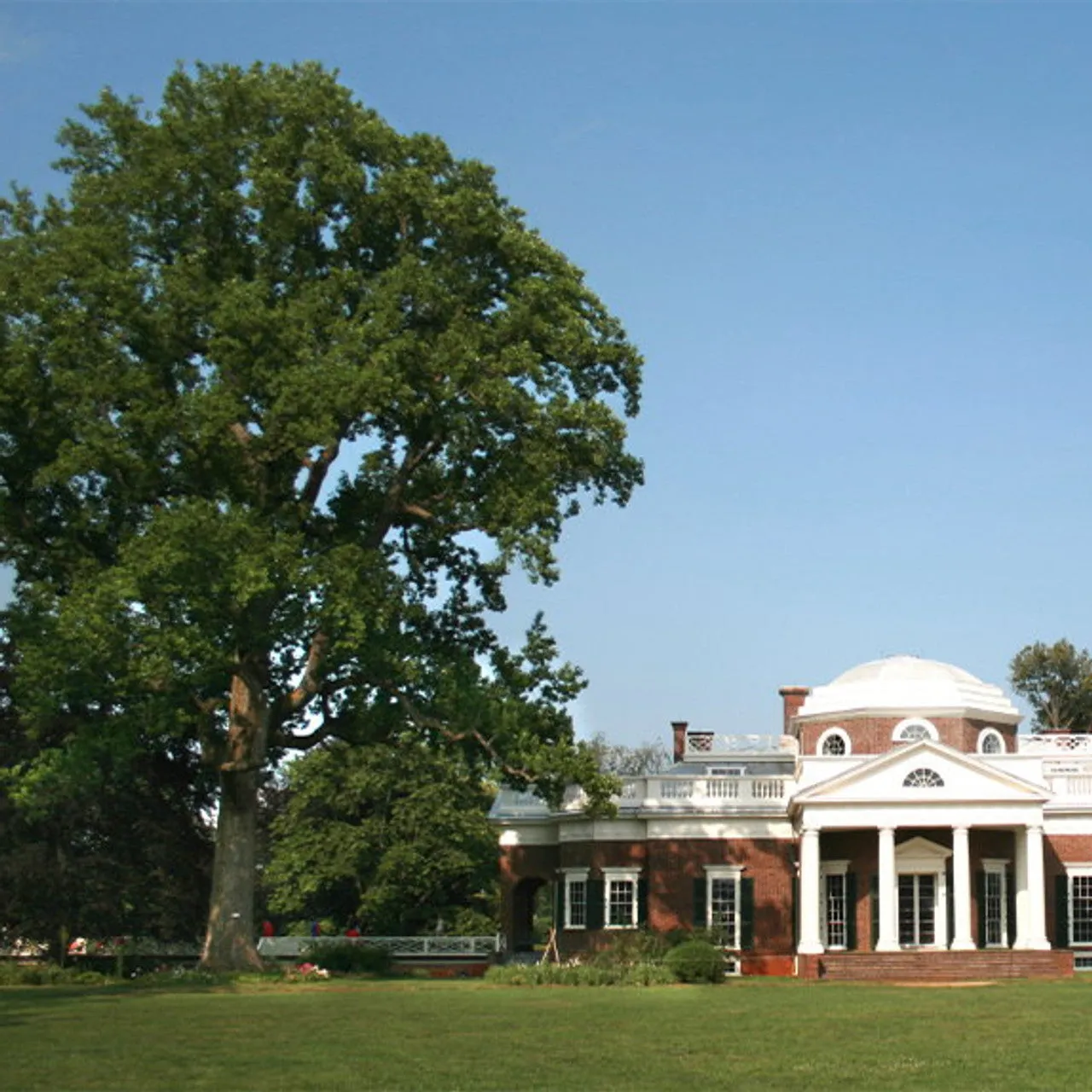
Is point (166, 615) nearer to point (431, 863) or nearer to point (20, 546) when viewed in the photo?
point (20, 546)

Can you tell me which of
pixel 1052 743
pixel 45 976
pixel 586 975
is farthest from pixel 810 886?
pixel 45 976

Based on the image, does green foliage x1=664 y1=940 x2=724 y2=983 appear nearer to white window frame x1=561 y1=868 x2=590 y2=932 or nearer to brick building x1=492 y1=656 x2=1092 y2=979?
brick building x1=492 y1=656 x2=1092 y2=979

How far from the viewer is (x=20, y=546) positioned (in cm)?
3547

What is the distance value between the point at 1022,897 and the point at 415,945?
16242 mm

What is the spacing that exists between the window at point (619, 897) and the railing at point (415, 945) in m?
3.34

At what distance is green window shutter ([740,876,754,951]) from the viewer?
4475 cm

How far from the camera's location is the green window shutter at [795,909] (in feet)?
147

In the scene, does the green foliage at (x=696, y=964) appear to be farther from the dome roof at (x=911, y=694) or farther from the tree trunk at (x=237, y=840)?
the dome roof at (x=911, y=694)

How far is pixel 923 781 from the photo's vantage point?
42.6 m

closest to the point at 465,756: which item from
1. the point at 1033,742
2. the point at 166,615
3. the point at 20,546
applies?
the point at 166,615

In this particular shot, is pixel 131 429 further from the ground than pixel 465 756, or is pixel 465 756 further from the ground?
pixel 131 429

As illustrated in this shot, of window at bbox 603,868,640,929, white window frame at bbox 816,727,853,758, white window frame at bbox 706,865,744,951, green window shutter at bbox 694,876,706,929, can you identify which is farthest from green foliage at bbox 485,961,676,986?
white window frame at bbox 816,727,853,758

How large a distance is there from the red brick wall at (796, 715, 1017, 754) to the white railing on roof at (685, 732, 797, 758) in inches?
111

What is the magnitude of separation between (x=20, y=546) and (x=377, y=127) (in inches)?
446
